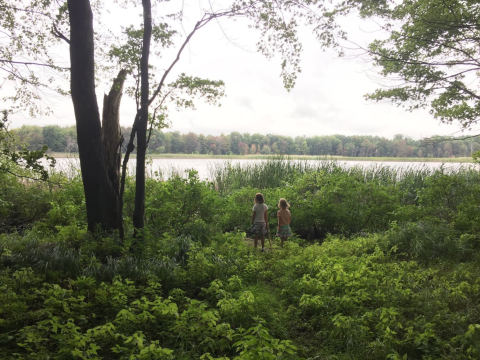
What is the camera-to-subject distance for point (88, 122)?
4980 millimetres

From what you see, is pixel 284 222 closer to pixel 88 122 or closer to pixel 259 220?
pixel 259 220

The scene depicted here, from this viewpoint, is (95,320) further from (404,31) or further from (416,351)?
(404,31)

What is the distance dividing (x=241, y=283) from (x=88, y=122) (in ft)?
10.9

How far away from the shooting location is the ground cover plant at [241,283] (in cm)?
264

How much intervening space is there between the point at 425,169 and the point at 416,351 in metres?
10.2

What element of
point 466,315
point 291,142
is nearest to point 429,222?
point 466,315

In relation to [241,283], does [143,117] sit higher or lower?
higher

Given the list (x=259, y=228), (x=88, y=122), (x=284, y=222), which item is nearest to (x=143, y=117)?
(x=88, y=122)

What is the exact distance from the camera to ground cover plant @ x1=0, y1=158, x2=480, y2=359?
2645 mm

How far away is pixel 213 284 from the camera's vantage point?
11.8 ft

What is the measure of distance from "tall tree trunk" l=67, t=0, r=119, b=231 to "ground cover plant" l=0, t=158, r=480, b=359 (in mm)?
424

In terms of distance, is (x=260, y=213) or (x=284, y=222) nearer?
→ (x=260, y=213)

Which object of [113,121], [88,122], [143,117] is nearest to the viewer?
[88,122]

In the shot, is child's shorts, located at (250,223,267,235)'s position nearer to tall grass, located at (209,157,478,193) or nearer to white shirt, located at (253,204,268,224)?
white shirt, located at (253,204,268,224)
